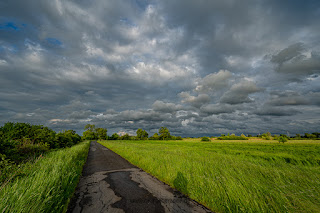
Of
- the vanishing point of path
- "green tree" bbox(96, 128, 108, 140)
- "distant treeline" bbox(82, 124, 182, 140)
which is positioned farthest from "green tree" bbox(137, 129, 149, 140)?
the vanishing point of path

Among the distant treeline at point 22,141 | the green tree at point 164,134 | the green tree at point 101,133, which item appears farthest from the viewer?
the green tree at point 101,133

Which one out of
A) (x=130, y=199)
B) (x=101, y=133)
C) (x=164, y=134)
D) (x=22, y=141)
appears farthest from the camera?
(x=101, y=133)

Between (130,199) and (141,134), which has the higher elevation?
(141,134)

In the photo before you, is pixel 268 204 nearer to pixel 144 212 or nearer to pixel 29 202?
pixel 144 212

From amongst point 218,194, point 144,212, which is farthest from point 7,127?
point 218,194

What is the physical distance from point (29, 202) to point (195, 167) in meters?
6.90

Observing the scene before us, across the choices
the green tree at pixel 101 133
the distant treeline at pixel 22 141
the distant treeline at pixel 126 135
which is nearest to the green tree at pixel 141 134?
the distant treeline at pixel 126 135

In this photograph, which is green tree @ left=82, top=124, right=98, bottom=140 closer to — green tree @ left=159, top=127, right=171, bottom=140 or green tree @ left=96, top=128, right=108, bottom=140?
green tree @ left=96, top=128, right=108, bottom=140

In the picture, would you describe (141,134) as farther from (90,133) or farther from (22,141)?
(22,141)

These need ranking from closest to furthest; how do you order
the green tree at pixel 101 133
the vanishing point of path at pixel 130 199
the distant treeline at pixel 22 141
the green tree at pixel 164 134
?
the vanishing point of path at pixel 130 199 < the distant treeline at pixel 22 141 < the green tree at pixel 164 134 < the green tree at pixel 101 133

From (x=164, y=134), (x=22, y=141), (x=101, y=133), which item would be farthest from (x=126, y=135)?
(x=22, y=141)

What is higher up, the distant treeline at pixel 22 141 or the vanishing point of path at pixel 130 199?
the distant treeline at pixel 22 141

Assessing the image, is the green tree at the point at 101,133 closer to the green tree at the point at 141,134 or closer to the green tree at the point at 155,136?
the green tree at the point at 141,134

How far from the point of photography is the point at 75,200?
5.38 metres
